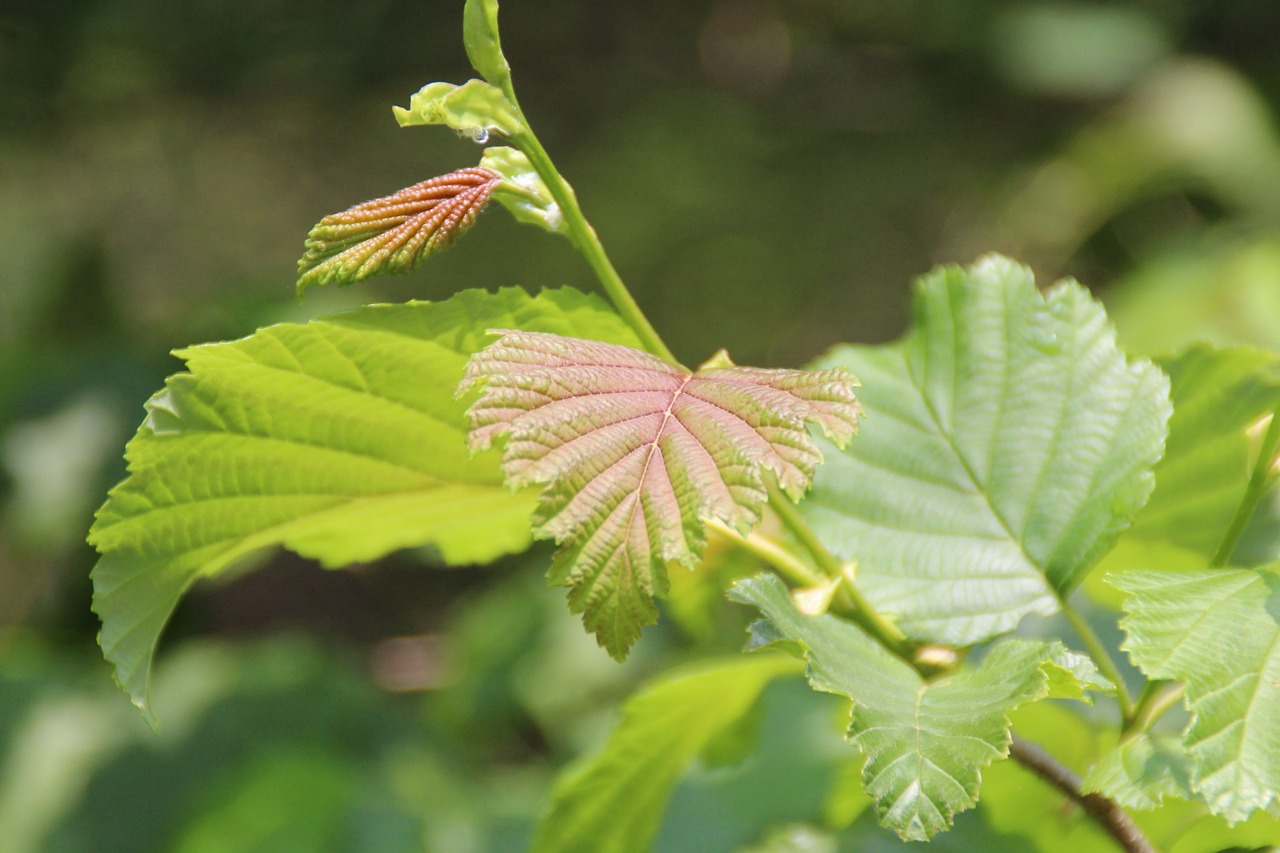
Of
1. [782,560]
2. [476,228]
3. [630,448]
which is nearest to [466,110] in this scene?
[630,448]

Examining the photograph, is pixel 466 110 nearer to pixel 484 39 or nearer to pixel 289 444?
pixel 484 39

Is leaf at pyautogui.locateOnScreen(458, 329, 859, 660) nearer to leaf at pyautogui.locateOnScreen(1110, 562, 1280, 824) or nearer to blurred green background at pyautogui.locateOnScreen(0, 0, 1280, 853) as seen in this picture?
leaf at pyautogui.locateOnScreen(1110, 562, 1280, 824)

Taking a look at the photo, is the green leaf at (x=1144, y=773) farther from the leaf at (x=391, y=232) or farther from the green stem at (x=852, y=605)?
the leaf at (x=391, y=232)

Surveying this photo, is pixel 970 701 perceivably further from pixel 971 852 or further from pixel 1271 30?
pixel 1271 30

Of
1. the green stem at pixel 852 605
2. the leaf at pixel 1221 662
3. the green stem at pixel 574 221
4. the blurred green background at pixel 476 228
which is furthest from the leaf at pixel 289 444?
the blurred green background at pixel 476 228

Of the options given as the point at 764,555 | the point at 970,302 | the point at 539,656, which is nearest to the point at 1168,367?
the point at 970,302

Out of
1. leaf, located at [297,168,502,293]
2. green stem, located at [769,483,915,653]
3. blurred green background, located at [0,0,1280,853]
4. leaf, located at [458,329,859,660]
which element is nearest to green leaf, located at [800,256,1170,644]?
green stem, located at [769,483,915,653]
